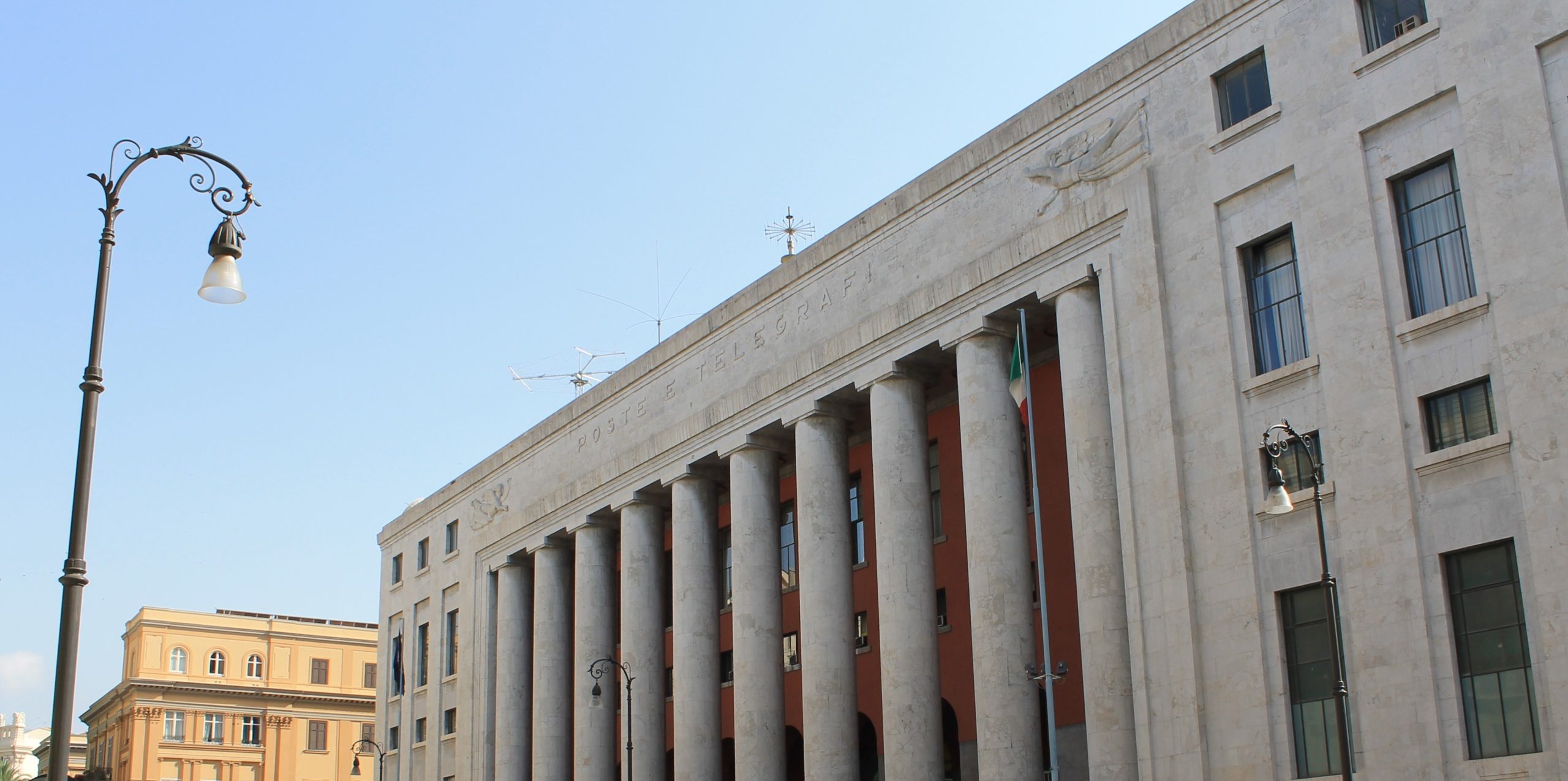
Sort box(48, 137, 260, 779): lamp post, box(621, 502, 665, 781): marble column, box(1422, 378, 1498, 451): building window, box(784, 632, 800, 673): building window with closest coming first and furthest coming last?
box(48, 137, 260, 779): lamp post, box(1422, 378, 1498, 451): building window, box(784, 632, 800, 673): building window, box(621, 502, 665, 781): marble column

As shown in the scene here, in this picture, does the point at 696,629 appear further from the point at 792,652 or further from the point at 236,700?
the point at 236,700

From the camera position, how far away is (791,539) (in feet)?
144

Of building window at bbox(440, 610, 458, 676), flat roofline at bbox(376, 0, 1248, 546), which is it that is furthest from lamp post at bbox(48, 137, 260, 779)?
building window at bbox(440, 610, 458, 676)

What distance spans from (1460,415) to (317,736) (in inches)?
3159

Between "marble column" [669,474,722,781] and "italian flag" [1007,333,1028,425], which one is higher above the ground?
"italian flag" [1007,333,1028,425]

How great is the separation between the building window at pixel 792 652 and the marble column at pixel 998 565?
9225 millimetres

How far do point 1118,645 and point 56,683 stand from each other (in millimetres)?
20310

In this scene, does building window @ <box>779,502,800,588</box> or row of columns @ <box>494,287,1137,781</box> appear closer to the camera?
row of columns @ <box>494,287,1137,781</box>

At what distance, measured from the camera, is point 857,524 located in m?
41.4

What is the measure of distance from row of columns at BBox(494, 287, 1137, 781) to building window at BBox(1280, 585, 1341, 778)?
3.53 meters

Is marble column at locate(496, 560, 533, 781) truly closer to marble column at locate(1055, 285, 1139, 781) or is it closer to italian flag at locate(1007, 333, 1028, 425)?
marble column at locate(1055, 285, 1139, 781)

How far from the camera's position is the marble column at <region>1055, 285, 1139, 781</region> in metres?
29.0

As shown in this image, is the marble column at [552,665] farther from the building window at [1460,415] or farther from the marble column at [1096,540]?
the building window at [1460,415]

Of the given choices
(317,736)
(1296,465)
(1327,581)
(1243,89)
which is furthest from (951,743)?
(317,736)
